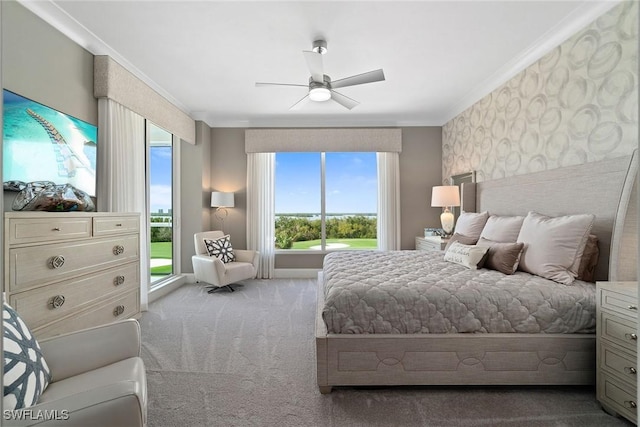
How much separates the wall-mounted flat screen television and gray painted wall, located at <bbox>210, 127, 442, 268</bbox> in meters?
2.39

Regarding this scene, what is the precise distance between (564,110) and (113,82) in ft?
13.1

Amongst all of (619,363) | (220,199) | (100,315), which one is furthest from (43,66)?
(619,363)

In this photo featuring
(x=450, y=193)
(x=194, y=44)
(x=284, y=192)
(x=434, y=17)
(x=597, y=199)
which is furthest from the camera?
(x=284, y=192)

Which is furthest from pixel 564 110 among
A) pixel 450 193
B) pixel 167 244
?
pixel 167 244

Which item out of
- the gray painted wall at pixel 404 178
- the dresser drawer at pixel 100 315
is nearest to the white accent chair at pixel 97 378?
the dresser drawer at pixel 100 315

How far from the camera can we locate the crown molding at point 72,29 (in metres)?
A: 2.24

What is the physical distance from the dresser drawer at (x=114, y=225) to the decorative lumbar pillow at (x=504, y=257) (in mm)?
3142

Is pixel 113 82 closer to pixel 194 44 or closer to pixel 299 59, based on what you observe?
pixel 194 44

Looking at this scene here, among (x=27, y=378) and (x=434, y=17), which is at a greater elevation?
(x=434, y=17)

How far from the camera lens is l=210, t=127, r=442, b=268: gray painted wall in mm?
5082

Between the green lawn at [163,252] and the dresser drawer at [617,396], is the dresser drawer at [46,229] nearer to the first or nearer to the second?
the green lawn at [163,252]

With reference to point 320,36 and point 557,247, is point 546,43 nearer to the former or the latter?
point 557,247

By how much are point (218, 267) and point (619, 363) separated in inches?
148

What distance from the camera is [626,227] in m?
1.88
